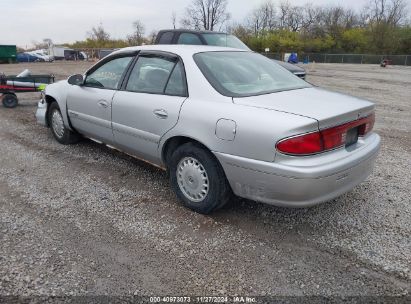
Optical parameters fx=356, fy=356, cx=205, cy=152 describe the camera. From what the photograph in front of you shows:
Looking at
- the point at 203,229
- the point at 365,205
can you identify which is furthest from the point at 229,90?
the point at 365,205

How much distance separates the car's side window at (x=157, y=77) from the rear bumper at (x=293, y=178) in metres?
0.95

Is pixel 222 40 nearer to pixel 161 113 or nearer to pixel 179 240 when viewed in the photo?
pixel 161 113

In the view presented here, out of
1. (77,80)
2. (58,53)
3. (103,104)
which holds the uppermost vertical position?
(77,80)

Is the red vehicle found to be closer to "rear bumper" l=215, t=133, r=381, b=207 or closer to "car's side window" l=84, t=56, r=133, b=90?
"car's side window" l=84, t=56, r=133, b=90

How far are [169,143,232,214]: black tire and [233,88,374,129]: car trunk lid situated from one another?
0.58 meters

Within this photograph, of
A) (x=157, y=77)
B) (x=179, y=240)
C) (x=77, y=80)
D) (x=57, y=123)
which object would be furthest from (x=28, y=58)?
(x=179, y=240)

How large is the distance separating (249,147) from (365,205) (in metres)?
1.65

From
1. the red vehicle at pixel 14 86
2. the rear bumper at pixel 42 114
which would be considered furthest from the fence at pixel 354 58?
the rear bumper at pixel 42 114

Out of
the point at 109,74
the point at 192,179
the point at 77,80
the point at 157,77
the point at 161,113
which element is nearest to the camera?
the point at 192,179

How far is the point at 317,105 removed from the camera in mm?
3061

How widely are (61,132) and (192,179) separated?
3115mm

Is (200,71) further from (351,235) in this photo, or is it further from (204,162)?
(351,235)

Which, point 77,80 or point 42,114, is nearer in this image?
point 77,80

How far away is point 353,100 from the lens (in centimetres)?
342
